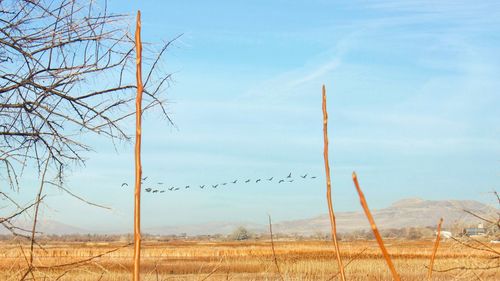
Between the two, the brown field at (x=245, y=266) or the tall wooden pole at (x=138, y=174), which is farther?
the brown field at (x=245, y=266)

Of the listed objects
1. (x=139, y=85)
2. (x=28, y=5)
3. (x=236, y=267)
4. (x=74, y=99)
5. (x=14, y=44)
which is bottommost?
(x=236, y=267)

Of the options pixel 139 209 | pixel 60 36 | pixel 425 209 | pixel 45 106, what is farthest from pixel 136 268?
pixel 425 209

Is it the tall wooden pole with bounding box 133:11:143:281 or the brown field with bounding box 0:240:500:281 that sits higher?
the tall wooden pole with bounding box 133:11:143:281

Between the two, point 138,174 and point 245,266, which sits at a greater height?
point 138,174

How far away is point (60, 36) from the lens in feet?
17.4

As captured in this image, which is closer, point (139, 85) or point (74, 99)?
point (139, 85)

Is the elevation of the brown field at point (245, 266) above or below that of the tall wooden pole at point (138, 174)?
below

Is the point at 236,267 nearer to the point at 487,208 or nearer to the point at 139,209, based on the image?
the point at 487,208

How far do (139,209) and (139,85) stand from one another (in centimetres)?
22

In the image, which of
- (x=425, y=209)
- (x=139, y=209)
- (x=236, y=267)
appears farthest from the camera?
(x=425, y=209)

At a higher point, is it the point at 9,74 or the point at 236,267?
the point at 9,74

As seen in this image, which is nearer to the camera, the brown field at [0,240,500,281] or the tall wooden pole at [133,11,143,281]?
the tall wooden pole at [133,11,143,281]

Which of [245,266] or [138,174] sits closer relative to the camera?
[138,174]

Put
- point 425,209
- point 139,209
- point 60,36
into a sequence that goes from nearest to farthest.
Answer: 1. point 139,209
2. point 60,36
3. point 425,209
